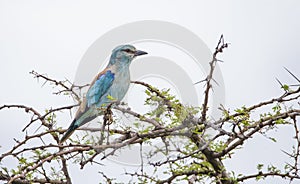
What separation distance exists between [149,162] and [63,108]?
1.46m

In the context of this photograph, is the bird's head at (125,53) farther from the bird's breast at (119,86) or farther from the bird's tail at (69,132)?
the bird's tail at (69,132)

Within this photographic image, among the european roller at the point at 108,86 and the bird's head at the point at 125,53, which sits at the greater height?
the bird's head at the point at 125,53

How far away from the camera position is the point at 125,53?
5.00 metres

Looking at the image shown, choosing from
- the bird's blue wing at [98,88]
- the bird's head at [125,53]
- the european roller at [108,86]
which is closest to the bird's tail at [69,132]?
the european roller at [108,86]

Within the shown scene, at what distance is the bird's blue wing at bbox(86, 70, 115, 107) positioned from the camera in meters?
4.73

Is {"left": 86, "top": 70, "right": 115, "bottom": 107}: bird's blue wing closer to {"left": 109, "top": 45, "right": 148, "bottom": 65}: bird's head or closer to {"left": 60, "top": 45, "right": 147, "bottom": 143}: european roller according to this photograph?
{"left": 60, "top": 45, "right": 147, "bottom": 143}: european roller

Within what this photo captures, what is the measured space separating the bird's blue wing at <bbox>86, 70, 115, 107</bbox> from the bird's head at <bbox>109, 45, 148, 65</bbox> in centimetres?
26

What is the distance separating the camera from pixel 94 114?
4.66 meters

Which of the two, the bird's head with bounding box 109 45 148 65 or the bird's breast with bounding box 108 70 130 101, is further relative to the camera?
the bird's head with bounding box 109 45 148 65

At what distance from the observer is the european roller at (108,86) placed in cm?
454

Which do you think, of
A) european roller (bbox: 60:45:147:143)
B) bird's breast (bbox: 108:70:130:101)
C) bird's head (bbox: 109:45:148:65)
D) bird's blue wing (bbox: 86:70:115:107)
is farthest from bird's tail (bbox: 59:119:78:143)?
bird's head (bbox: 109:45:148:65)

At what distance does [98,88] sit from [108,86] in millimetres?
112

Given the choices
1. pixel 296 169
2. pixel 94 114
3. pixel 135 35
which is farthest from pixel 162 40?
pixel 296 169

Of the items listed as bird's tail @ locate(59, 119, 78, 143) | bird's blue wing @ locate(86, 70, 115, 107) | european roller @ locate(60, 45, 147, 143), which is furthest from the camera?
bird's blue wing @ locate(86, 70, 115, 107)
